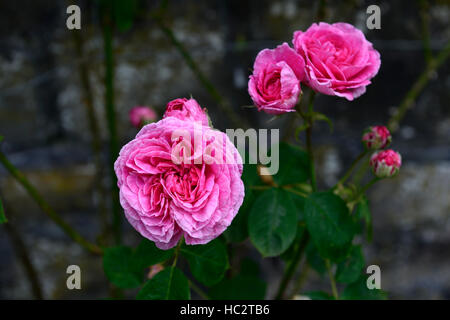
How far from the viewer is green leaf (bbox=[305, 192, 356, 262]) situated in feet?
1.92

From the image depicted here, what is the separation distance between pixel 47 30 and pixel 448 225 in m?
1.23

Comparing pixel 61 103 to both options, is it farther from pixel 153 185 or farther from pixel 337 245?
pixel 337 245

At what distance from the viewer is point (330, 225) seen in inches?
23.2

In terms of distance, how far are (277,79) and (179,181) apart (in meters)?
0.18

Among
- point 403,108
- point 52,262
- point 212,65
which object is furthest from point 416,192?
point 52,262

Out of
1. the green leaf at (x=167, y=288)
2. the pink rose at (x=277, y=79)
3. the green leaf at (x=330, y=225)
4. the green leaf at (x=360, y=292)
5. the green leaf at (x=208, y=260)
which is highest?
the pink rose at (x=277, y=79)

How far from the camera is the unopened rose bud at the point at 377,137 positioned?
62cm

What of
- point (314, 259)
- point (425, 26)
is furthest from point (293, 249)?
point (425, 26)

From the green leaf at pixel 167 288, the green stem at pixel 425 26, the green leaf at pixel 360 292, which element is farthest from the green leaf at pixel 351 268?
the green stem at pixel 425 26

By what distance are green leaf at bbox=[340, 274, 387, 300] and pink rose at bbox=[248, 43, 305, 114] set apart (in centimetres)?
36

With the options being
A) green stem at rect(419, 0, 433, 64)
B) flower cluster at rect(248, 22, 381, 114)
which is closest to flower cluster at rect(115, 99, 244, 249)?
flower cluster at rect(248, 22, 381, 114)

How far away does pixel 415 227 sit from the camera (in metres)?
1.21

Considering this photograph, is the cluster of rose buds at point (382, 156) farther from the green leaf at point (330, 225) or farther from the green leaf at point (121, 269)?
the green leaf at point (121, 269)

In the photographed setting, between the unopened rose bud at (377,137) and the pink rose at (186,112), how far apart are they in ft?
A: 0.89
